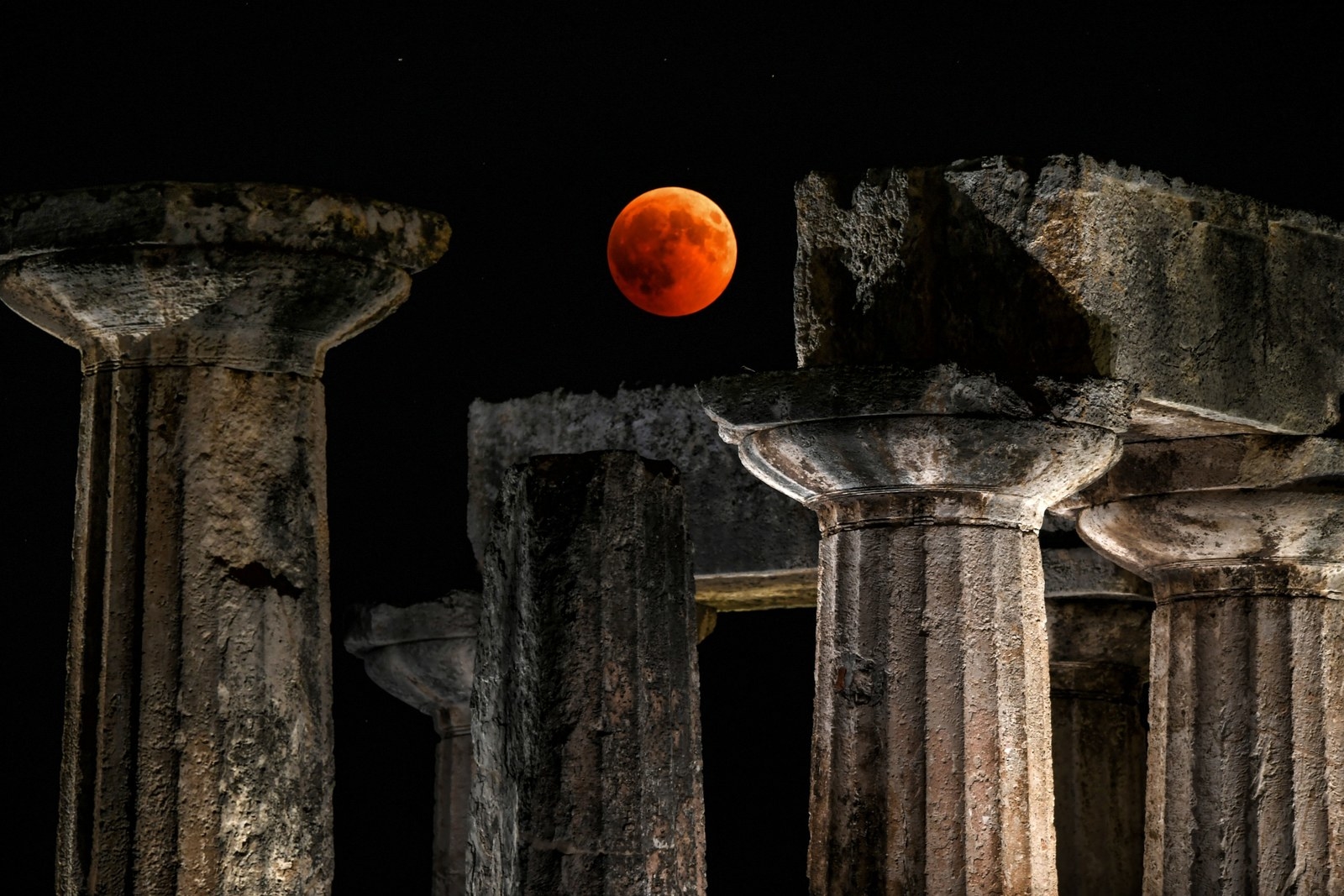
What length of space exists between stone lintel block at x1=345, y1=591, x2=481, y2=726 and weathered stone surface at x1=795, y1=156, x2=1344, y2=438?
379 cm

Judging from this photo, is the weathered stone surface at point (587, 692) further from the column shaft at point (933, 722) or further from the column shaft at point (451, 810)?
the column shaft at point (451, 810)

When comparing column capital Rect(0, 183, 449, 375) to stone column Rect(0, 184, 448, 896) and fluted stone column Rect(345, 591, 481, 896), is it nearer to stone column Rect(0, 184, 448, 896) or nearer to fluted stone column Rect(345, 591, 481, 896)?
stone column Rect(0, 184, 448, 896)

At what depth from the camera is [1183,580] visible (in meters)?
8.87

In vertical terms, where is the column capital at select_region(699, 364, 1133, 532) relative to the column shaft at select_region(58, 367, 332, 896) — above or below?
above

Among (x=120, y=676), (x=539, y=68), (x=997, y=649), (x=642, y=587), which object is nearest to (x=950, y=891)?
(x=997, y=649)

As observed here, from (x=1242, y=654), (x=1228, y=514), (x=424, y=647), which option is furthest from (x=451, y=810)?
(x=1228, y=514)

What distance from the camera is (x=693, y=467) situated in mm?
10469

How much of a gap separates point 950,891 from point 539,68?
292 inches

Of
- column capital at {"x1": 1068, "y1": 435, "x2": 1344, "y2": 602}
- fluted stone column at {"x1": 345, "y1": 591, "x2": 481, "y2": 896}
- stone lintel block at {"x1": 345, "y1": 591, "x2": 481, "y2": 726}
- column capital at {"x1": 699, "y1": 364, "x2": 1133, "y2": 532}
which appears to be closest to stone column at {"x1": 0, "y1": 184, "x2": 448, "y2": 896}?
column capital at {"x1": 699, "y1": 364, "x2": 1133, "y2": 532}

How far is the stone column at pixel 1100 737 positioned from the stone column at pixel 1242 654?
1.84 meters

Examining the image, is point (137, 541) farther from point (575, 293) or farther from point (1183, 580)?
point (575, 293)

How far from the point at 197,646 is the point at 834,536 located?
1.87 m

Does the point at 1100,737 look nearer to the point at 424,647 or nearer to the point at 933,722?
the point at 424,647

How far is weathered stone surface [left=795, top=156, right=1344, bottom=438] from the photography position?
7.21m
